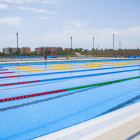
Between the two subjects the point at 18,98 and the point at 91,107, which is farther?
the point at 18,98

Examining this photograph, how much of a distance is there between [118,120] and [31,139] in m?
1.53

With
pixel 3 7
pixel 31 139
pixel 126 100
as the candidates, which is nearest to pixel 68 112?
pixel 31 139

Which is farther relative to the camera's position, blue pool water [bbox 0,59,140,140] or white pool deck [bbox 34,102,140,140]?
blue pool water [bbox 0,59,140,140]

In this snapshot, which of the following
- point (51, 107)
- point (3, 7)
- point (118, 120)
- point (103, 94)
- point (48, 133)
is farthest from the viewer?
point (3, 7)

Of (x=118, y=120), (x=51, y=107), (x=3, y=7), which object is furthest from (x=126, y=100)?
(x=3, y=7)

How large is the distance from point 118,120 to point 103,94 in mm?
2261

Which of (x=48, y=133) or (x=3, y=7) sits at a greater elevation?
(x=3, y=7)

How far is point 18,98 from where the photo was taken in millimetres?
4742

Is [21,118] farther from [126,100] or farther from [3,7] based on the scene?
[3,7]

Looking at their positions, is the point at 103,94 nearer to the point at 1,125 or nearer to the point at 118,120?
the point at 118,120

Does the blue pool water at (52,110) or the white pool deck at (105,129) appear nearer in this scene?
the white pool deck at (105,129)

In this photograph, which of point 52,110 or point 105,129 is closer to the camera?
point 105,129

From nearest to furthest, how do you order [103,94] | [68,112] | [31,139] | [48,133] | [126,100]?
1. [31,139]
2. [48,133]
3. [68,112]
4. [126,100]
5. [103,94]

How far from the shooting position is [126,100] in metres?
4.50
